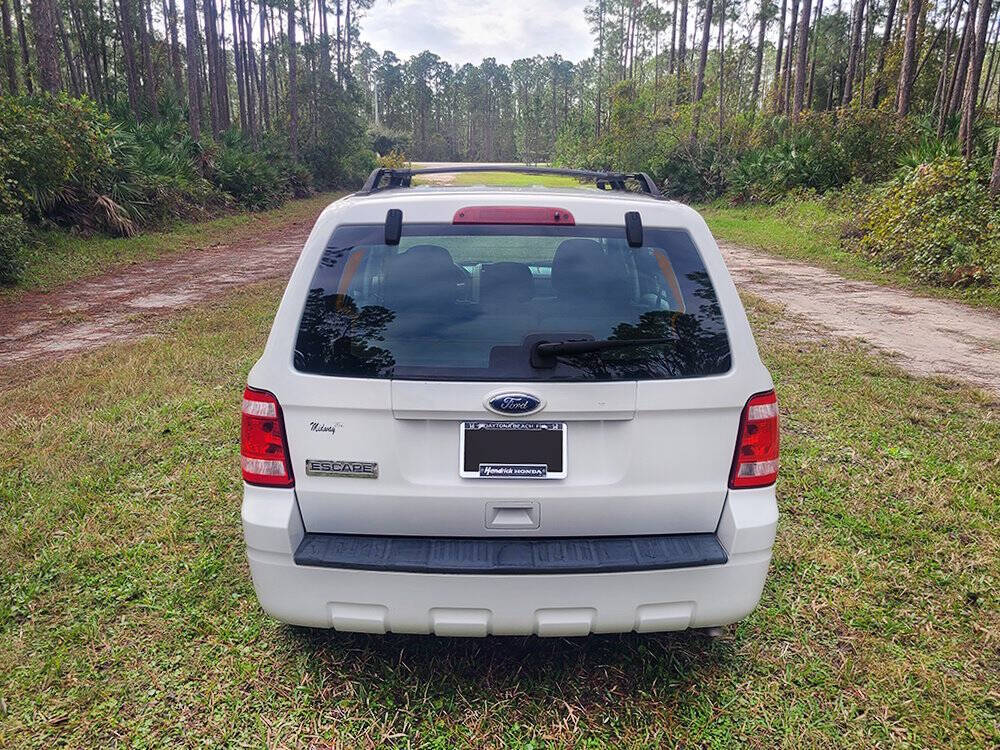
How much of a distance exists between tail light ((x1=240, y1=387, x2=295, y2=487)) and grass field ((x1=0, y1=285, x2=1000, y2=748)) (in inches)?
31.7

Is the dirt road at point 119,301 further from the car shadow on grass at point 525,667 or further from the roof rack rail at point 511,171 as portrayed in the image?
the car shadow on grass at point 525,667

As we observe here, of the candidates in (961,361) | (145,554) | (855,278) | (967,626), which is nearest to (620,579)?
(967,626)

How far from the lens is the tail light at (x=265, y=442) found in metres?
2.18

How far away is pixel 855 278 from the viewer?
11.9m

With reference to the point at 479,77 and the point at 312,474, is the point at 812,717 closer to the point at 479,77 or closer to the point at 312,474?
the point at 312,474

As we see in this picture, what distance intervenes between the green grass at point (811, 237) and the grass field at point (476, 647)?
730cm

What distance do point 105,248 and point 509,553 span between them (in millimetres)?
13680

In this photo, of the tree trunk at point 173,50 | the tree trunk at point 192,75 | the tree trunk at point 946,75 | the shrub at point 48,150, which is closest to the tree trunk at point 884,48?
the tree trunk at point 946,75

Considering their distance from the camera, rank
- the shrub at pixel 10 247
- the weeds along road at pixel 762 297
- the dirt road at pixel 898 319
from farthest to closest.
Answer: the shrub at pixel 10 247 → the weeds along road at pixel 762 297 → the dirt road at pixel 898 319

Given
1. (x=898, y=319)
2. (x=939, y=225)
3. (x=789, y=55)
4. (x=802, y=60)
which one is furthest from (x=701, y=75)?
(x=898, y=319)

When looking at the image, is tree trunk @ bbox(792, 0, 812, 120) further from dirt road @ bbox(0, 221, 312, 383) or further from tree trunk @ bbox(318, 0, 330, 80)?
tree trunk @ bbox(318, 0, 330, 80)

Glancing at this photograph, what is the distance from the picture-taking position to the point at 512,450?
213 cm

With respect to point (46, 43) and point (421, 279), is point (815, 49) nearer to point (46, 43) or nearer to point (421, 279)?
point (46, 43)

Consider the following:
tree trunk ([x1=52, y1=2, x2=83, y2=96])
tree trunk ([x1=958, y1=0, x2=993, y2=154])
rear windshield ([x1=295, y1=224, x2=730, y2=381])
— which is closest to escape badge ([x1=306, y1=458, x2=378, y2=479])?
rear windshield ([x1=295, y1=224, x2=730, y2=381])
